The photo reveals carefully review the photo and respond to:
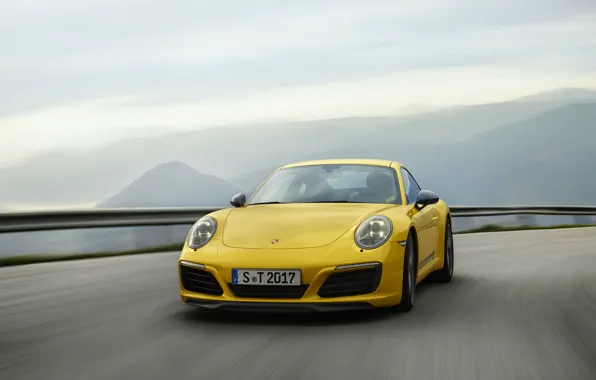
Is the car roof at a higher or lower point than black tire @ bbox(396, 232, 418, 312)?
higher

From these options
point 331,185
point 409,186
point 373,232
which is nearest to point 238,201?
point 331,185

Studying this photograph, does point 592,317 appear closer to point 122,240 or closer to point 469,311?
point 469,311

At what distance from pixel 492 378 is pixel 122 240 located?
1040cm

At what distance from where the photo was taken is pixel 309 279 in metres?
6.42

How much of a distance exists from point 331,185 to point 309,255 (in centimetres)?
175

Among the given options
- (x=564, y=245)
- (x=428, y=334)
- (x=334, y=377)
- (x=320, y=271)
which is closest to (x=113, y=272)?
(x=320, y=271)

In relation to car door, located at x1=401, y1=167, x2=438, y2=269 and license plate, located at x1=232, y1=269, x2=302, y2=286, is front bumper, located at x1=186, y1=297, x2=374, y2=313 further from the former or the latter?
car door, located at x1=401, y1=167, x2=438, y2=269

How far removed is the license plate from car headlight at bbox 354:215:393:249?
589 millimetres

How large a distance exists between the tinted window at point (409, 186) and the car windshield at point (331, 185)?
0.58 feet

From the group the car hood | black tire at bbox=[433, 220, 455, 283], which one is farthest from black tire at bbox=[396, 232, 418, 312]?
black tire at bbox=[433, 220, 455, 283]

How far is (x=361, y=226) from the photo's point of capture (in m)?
6.87

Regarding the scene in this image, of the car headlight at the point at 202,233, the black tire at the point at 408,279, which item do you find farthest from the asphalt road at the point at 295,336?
the car headlight at the point at 202,233

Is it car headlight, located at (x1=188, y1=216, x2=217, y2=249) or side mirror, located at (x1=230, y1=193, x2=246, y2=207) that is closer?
car headlight, located at (x1=188, y1=216, x2=217, y2=249)

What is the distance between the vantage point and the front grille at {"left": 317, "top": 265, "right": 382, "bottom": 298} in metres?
6.47
